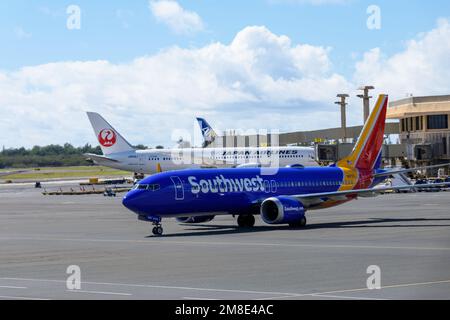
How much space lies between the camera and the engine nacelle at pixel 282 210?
4612 cm

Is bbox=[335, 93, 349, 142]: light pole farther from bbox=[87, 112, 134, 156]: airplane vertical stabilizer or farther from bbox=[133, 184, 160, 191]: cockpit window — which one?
bbox=[133, 184, 160, 191]: cockpit window

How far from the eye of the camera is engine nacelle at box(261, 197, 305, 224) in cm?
4612

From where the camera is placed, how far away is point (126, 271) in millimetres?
28438

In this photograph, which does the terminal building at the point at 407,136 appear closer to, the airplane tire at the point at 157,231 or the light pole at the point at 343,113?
the light pole at the point at 343,113

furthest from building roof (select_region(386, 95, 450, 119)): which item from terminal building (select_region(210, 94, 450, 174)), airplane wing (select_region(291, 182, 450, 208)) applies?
airplane wing (select_region(291, 182, 450, 208))

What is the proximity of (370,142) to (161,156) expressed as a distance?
242ft

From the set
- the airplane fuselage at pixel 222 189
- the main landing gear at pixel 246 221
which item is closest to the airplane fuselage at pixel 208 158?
the airplane fuselage at pixel 222 189

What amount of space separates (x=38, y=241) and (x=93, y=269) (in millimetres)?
14291

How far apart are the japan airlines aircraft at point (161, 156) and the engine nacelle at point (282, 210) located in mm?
69982

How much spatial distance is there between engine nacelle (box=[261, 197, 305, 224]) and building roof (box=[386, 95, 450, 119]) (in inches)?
2568

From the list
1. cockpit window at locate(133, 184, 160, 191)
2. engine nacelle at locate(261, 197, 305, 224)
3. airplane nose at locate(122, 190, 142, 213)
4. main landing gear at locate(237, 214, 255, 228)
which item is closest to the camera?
airplane nose at locate(122, 190, 142, 213)

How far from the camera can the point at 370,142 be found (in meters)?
55.3

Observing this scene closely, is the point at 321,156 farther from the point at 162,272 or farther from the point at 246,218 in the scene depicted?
the point at 162,272
